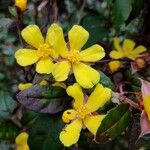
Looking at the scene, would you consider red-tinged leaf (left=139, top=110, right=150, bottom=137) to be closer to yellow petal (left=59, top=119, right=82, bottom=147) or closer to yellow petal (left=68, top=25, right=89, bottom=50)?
yellow petal (left=59, top=119, right=82, bottom=147)

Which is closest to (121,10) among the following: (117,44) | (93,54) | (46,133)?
(93,54)

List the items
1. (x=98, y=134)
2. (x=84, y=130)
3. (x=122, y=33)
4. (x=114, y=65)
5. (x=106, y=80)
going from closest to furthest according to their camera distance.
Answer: (x=98, y=134)
(x=106, y=80)
(x=84, y=130)
(x=114, y=65)
(x=122, y=33)

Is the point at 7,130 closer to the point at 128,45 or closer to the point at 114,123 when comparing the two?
the point at 114,123

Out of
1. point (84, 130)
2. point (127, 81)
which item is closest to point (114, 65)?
point (127, 81)

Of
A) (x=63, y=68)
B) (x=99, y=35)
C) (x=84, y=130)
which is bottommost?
(x=84, y=130)

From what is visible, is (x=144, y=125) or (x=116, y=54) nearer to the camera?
(x=144, y=125)

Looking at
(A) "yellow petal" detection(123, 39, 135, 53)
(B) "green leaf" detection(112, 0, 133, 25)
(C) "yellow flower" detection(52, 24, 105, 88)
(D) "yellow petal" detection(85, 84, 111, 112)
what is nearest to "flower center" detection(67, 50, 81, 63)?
(C) "yellow flower" detection(52, 24, 105, 88)

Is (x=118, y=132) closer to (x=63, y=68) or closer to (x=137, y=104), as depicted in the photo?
(x=137, y=104)
